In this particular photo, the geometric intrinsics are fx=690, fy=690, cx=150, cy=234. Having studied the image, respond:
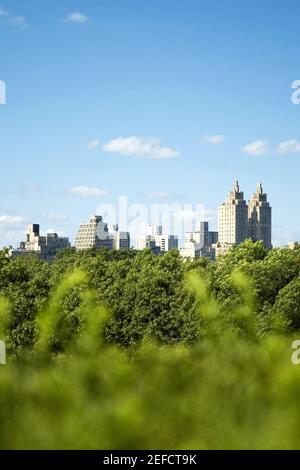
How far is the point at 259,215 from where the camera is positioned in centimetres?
19375

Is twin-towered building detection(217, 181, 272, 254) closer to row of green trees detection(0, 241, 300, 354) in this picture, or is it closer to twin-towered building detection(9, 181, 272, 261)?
twin-towered building detection(9, 181, 272, 261)

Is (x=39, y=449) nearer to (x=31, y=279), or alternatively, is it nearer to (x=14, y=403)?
(x=14, y=403)

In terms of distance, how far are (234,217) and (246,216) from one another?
3567 mm

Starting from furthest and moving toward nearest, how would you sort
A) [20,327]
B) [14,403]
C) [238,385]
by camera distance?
[20,327]
[238,385]
[14,403]

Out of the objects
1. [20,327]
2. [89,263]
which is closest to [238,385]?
[20,327]

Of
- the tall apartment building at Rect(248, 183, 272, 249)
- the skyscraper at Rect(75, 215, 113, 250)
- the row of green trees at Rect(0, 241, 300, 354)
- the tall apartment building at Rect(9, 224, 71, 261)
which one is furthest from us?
the tall apartment building at Rect(248, 183, 272, 249)

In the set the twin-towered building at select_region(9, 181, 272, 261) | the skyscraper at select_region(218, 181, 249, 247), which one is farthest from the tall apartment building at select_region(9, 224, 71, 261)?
the skyscraper at select_region(218, 181, 249, 247)

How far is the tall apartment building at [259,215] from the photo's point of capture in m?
193

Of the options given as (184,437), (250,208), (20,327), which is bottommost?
(20,327)

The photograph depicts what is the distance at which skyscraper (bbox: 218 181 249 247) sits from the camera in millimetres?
193625

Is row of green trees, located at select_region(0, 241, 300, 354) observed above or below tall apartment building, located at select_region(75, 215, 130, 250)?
below

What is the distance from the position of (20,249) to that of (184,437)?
171286 millimetres

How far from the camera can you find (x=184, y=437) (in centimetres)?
Answer: 475

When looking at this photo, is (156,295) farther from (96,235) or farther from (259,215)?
(259,215)
